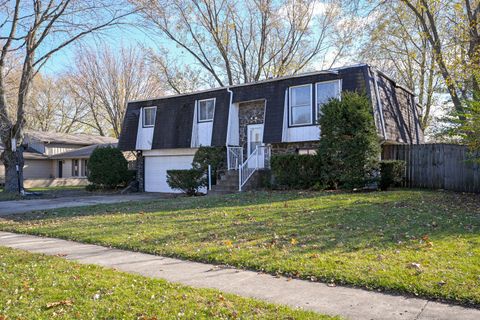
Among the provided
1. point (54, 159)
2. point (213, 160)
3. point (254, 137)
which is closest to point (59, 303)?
point (213, 160)

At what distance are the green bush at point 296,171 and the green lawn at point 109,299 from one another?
33.9ft

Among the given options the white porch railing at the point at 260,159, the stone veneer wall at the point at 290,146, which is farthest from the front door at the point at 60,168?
the stone veneer wall at the point at 290,146

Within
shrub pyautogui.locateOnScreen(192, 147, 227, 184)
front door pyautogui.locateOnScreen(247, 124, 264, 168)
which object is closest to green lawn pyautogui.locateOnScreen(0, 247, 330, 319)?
shrub pyautogui.locateOnScreen(192, 147, 227, 184)

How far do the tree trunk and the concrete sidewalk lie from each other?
14.8 m

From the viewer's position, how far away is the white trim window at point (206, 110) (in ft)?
67.6

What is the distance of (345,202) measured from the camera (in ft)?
36.8

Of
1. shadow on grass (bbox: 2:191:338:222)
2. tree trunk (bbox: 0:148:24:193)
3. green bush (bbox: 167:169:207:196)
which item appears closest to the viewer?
shadow on grass (bbox: 2:191:338:222)

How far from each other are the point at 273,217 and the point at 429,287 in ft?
16.6

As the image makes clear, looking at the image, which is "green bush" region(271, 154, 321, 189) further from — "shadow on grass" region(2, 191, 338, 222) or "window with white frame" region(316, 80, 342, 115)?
"window with white frame" region(316, 80, 342, 115)

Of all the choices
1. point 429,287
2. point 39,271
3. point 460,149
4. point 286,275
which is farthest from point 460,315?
point 460,149

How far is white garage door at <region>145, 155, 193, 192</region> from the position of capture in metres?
22.0

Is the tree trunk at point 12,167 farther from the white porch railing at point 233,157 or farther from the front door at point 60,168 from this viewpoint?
the front door at point 60,168

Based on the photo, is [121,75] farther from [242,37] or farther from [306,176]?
[306,176]

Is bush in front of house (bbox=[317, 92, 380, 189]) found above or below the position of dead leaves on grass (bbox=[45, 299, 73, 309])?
above
